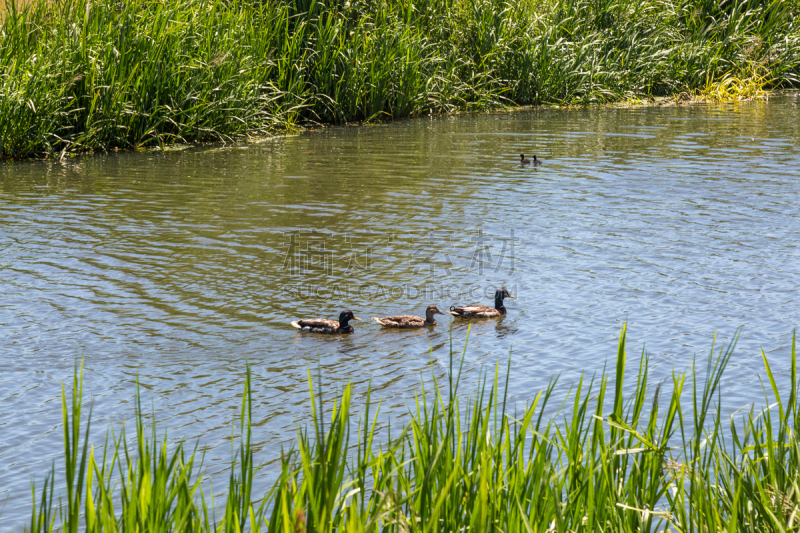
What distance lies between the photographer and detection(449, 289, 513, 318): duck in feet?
29.9

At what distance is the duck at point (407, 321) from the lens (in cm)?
885

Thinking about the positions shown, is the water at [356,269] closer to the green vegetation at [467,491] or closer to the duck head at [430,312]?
the duck head at [430,312]

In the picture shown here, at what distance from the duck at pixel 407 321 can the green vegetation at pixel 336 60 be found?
1004 cm

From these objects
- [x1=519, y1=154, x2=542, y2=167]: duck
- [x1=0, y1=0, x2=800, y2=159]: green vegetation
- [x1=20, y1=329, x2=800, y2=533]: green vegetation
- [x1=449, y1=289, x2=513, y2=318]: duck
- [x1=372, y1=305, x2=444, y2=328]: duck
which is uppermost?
[x1=0, y1=0, x2=800, y2=159]: green vegetation

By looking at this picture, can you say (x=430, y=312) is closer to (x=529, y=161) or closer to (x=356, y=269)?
(x=356, y=269)

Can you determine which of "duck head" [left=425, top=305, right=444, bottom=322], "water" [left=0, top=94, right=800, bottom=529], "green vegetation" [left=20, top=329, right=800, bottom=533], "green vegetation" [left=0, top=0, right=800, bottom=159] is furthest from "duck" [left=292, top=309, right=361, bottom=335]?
"green vegetation" [left=0, top=0, right=800, bottom=159]

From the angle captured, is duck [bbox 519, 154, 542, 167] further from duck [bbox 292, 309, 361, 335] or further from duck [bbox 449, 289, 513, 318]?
duck [bbox 292, 309, 361, 335]

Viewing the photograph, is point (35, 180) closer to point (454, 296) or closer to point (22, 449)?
point (454, 296)

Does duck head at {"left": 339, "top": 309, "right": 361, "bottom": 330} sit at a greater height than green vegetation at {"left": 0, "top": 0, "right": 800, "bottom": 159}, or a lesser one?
lesser

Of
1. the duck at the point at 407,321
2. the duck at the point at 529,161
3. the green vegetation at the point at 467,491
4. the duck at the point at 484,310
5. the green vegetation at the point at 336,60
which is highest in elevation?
the green vegetation at the point at 336,60

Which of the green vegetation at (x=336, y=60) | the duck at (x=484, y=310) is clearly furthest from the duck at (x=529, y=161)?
the duck at (x=484, y=310)

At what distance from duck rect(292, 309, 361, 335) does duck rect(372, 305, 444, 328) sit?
289 mm

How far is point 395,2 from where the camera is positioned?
2336cm

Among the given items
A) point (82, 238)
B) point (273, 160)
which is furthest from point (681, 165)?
point (82, 238)
